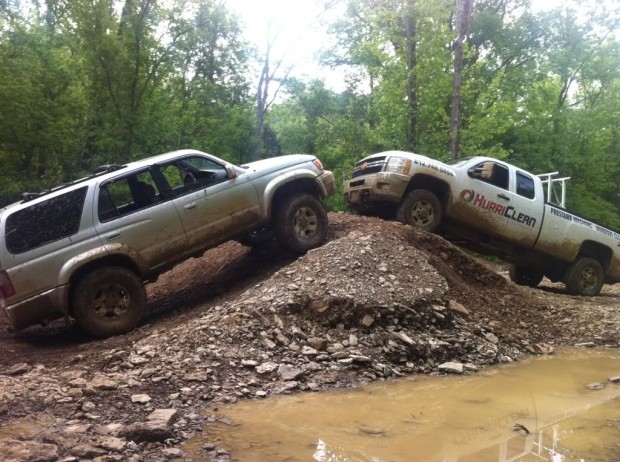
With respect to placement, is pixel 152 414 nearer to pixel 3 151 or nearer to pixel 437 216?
pixel 437 216

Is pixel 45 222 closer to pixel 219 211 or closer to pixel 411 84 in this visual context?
pixel 219 211

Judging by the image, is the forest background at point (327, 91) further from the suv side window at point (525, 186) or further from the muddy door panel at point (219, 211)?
the muddy door panel at point (219, 211)

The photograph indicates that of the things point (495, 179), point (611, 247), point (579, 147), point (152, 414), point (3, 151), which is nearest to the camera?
point (152, 414)

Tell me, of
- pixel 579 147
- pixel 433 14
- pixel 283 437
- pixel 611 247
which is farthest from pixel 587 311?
pixel 579 147

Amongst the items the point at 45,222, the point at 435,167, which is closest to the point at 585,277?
the point at 435,167

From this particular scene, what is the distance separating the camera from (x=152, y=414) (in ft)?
13.7

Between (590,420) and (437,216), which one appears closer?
(590,420)

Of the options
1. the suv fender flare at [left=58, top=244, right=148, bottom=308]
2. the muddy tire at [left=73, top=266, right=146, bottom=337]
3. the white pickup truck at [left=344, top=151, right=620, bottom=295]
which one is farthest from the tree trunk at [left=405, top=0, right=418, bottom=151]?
the muddy tire at [left=73, top=266, right=146, bottom=337]

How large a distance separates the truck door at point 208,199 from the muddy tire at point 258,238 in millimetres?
1193

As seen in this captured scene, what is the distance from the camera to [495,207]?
9.76 meters

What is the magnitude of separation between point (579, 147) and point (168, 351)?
1066 inches

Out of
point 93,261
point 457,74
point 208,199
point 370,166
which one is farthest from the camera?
point 457,74

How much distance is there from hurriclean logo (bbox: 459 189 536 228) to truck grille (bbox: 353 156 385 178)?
154 centimetres

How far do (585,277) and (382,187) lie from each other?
5.13 m
